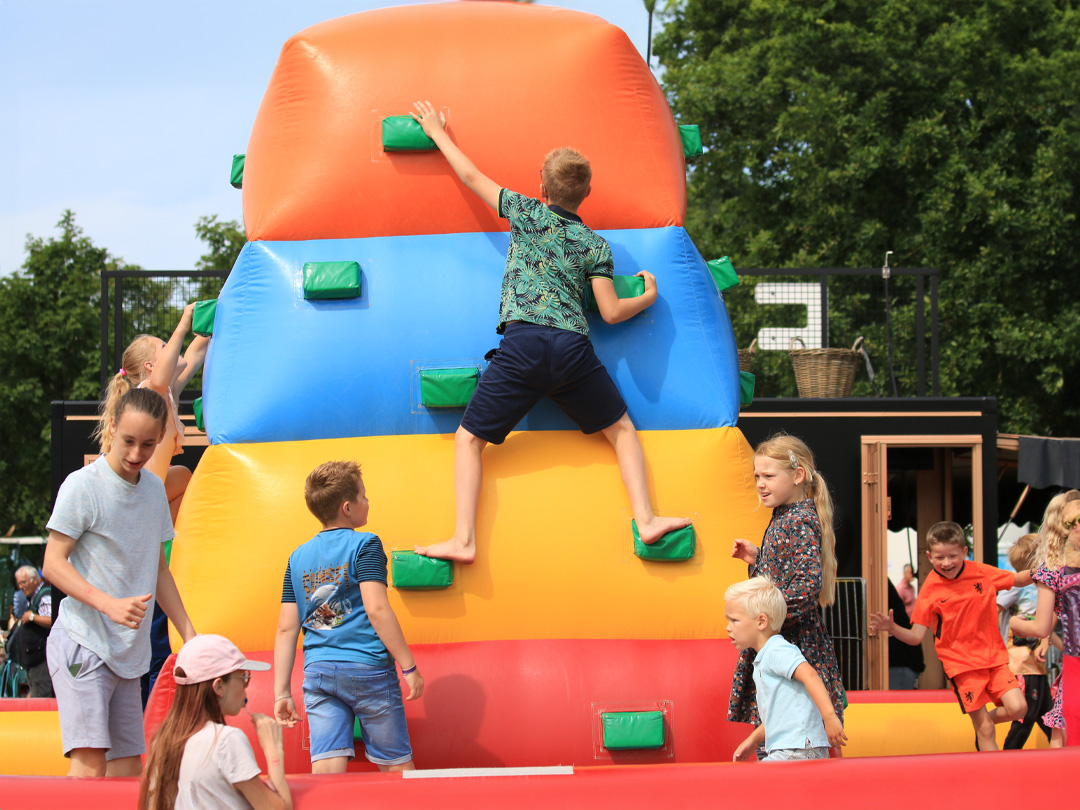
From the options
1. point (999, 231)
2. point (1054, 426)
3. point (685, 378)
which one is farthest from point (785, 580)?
point (1054, 426)

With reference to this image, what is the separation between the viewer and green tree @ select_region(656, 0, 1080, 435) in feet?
46.2

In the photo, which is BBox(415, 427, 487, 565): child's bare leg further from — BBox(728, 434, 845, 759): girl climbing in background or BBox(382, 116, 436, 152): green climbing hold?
BBox(382, 116, 436, 152): green climbing hold

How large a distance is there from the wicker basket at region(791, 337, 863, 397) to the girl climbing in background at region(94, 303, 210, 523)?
4706 mm

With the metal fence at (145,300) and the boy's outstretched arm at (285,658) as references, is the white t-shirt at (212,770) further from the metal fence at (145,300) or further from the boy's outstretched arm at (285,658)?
the metal fence at (145,300)

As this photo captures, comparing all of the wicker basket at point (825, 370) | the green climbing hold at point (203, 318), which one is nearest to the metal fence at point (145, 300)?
the green climbing hold at point (203, 318)

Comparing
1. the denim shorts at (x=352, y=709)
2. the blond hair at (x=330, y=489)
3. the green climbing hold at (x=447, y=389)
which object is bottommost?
the denim shorts at (x=352, y=709)

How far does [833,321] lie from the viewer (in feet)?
36.8

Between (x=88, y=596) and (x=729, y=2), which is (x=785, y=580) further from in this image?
(x=729, y=2)

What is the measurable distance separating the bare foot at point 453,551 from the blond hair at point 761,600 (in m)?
0.88

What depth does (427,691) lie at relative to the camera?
3.29 m

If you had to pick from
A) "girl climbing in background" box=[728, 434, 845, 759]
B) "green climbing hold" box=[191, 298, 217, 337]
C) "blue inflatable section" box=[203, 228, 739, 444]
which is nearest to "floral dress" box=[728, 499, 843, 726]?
"girl climbing in background" box=[728, 434, 845, 759]

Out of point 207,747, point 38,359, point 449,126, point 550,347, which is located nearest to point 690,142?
A: point 449,126

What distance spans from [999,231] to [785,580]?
41.1 feet

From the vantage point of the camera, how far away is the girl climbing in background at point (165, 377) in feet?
12.9
